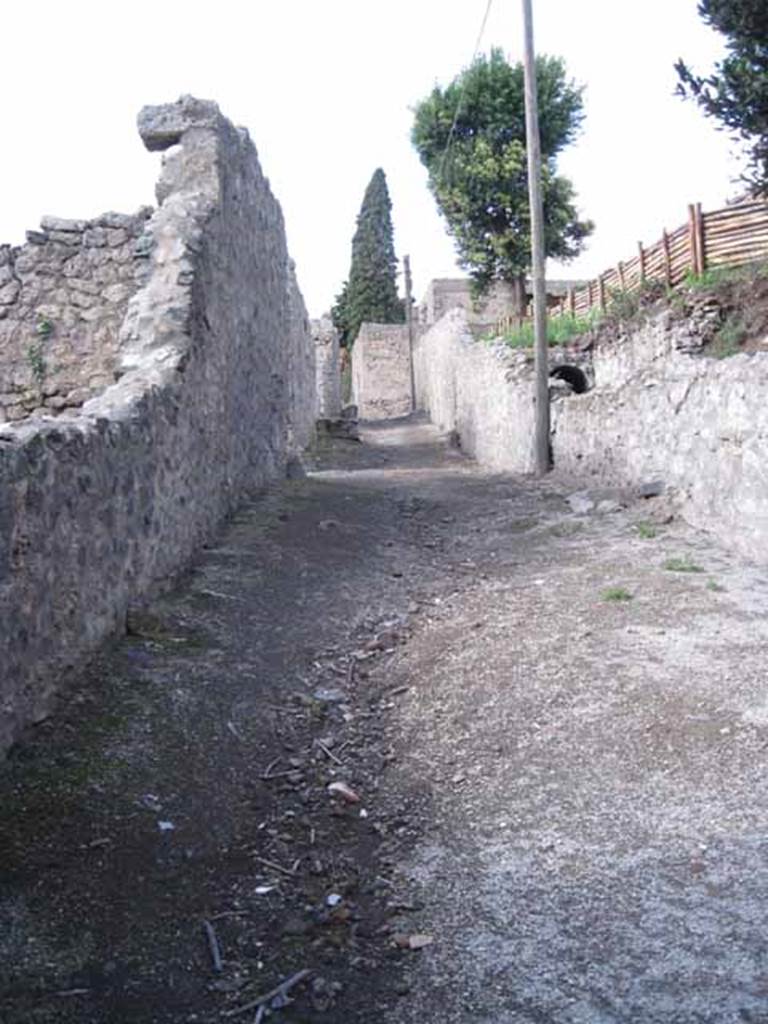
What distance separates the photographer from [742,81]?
357 inches

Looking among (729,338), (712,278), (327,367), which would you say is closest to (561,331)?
(712,278)

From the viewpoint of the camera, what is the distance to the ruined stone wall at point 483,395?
16266mm

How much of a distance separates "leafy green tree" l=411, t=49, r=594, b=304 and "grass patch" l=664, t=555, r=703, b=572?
75.9ft

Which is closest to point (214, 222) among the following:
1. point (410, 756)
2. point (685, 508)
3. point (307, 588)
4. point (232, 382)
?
point (232, 382)

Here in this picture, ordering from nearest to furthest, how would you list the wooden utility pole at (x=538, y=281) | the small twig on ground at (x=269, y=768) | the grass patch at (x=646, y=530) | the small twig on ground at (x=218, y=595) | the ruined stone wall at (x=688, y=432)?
the small twig on ground at (x=269, y=768) → the small twig on ground at (x=218, y=595) → the ruined stone wall at (x=688, y=432) → the grass patch at (x=646, y=530) → the wooden utility pole at (x=538, y=281)

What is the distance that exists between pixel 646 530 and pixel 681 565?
4.73 ft

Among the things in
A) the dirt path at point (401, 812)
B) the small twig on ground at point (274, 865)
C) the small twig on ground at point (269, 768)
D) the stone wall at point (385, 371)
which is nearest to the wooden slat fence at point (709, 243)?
the dirt path at point (401, 812)

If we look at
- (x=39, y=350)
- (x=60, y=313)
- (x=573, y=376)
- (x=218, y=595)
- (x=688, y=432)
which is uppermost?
(x=60, y=313)

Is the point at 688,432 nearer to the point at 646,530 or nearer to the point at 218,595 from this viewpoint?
the point at 646,530

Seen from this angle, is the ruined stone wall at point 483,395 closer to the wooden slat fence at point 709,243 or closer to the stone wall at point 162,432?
the wooden slat fence at point 709,243

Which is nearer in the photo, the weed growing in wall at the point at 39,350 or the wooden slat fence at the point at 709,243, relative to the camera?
the weed growing in wall at the point at 39,350

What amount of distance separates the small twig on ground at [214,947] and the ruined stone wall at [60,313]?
562 cm

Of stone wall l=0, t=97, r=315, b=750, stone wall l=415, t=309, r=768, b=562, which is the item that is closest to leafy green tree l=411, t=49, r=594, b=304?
stone wall l=415, t=309, r=768, b=562

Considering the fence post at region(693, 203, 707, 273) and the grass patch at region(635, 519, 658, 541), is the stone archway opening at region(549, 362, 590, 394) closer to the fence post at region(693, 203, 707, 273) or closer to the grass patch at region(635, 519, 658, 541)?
the fence post at region(693, 203, 707, 273)
